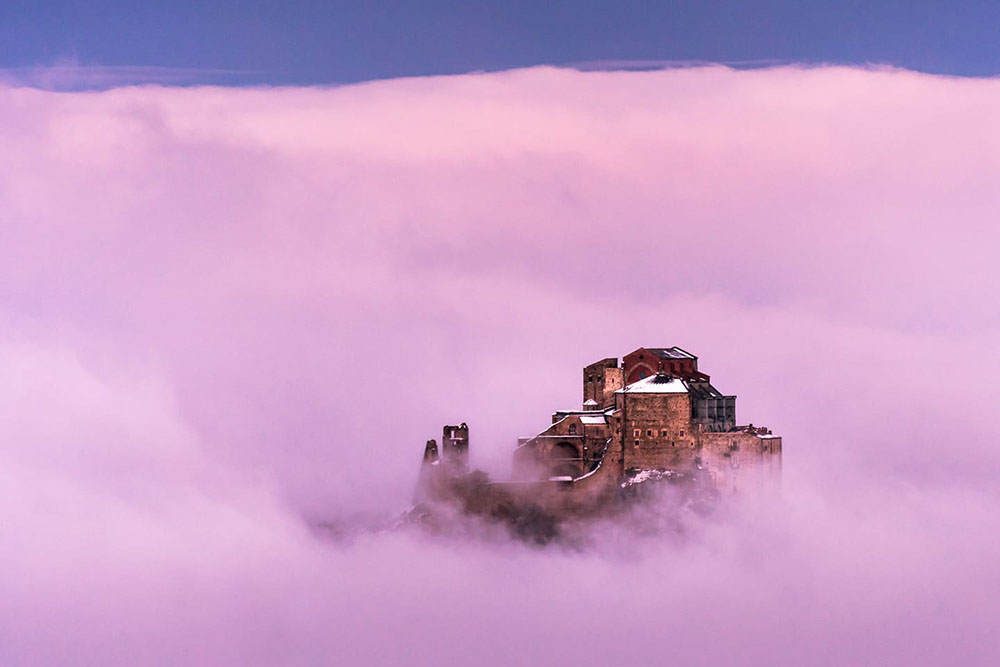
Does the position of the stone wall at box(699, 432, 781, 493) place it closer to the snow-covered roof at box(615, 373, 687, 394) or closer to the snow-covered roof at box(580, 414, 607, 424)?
the snow-covered roof at box(615, 373, 687, 394)

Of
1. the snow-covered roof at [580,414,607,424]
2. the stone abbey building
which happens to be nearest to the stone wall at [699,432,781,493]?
the stone abbey building

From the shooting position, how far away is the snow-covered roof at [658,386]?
4316 inches

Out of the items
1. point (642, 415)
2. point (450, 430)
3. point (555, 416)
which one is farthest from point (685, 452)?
point (450, 430)

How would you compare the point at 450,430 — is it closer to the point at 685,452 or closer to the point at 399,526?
the point at 399,526

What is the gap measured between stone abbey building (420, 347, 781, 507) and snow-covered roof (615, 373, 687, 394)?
2.9 inches

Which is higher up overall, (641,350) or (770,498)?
(641,350)

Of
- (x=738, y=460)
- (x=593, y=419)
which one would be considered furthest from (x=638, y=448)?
(x=738, y=460)

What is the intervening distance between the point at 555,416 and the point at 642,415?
8438mm

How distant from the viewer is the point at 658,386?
110188 millimetres

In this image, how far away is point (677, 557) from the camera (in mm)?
123312

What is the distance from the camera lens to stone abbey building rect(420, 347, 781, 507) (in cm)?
10956

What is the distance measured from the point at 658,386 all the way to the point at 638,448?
4786mm

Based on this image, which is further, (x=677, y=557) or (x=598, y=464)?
(x=677, y=557)

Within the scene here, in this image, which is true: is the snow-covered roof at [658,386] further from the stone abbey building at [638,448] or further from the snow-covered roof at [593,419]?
the snow-covered roof at [593,419]
